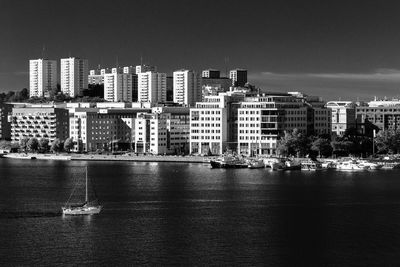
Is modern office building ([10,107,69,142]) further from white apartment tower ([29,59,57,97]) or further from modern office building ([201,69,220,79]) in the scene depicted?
modern office building ([201,69,220,79])

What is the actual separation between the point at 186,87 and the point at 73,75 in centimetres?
835

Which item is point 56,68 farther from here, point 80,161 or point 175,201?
point 175,201

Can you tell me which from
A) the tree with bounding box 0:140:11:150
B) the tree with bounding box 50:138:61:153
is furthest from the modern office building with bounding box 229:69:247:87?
the tree with bounding box 50:138:61:153

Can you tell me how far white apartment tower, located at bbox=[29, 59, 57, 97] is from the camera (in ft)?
206

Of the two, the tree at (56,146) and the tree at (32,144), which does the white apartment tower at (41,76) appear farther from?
the tree at (56,146)

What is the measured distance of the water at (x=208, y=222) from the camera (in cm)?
1459

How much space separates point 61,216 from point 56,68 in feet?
151

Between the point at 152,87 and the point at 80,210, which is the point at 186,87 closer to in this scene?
the point at 152,87

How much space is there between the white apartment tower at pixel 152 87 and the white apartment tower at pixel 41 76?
6.91 m

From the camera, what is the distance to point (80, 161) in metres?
38.6

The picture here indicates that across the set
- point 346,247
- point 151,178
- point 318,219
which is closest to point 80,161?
point 151,178

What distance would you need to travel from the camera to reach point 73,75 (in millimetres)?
61812

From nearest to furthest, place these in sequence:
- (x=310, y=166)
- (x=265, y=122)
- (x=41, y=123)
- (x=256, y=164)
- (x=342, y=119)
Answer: (x=310, y=166), (x=256, y=164), (x=265, y=122), (x=342, y=119), (x=41, y=123)

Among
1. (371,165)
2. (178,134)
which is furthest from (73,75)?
(371,165)
